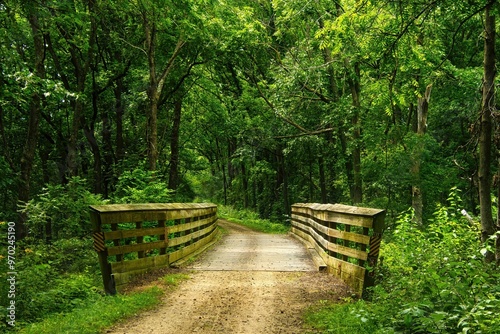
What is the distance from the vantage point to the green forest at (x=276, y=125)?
5.70 metres

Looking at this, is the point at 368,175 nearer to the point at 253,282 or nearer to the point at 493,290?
the point at 253,282

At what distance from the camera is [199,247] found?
1134 cm

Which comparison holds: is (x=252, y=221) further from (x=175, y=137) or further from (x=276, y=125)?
(x=175, y=137)

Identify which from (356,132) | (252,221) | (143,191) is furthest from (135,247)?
(252,221)

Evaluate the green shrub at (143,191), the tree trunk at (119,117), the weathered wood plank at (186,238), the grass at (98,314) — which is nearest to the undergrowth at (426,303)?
the grass at (98,314)

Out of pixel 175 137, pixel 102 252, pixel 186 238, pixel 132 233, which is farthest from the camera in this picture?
pixel 175 137

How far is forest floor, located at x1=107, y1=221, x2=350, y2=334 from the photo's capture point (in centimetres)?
507

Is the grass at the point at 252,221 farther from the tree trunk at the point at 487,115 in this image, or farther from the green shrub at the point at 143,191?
the tree trunk at the point at 487,115

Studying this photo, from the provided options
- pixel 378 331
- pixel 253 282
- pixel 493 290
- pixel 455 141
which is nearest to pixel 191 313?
pixel 253 282

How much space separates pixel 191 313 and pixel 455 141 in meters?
16.8

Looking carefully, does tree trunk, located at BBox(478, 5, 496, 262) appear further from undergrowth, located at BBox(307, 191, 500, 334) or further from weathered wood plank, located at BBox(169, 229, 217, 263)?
weathered wood plank, located at BBox(169, 229, 217, 263)

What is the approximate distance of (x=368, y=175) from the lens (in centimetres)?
1812

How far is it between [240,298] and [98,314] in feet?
6.61

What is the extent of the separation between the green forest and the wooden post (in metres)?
Answer: 0.28
